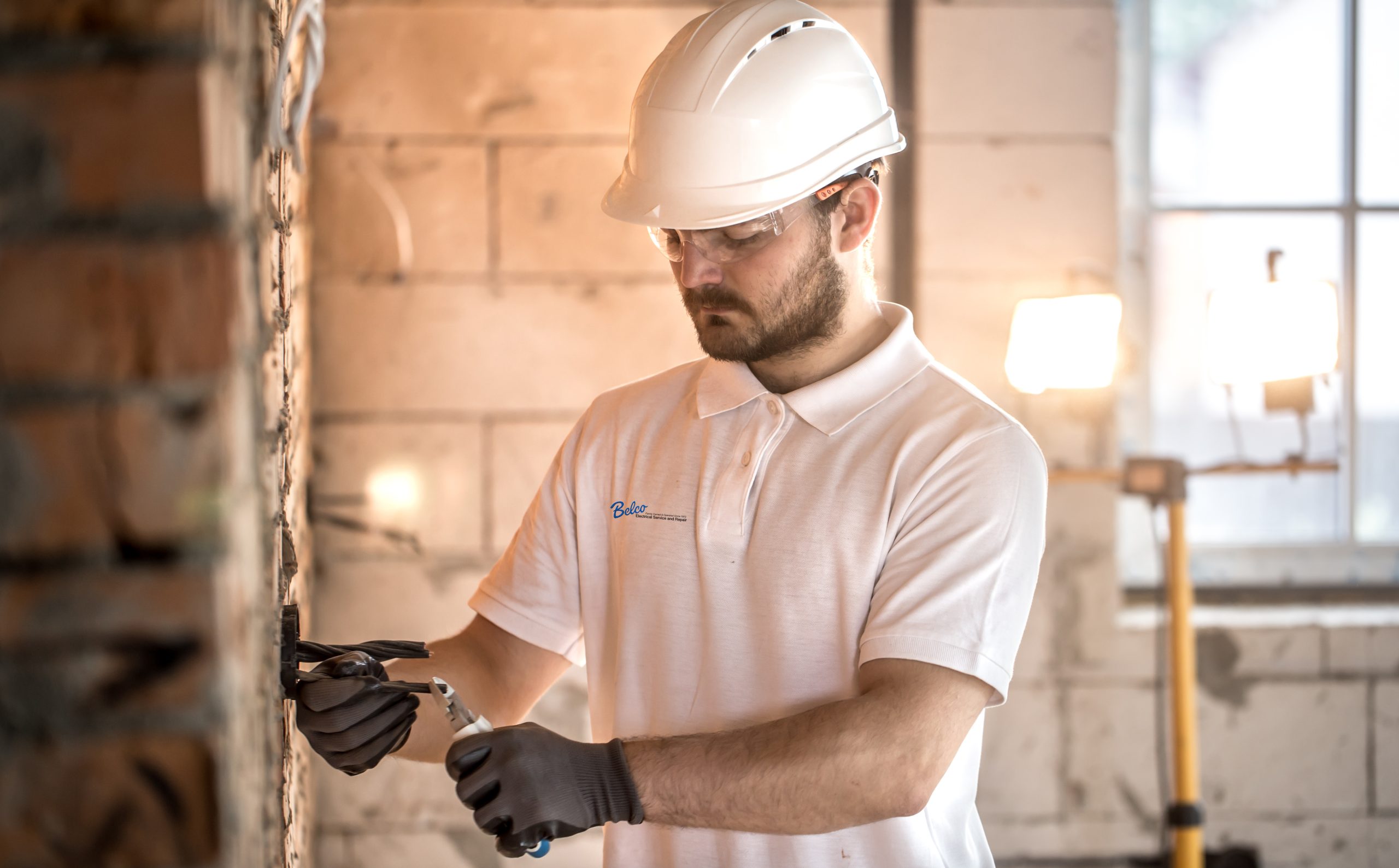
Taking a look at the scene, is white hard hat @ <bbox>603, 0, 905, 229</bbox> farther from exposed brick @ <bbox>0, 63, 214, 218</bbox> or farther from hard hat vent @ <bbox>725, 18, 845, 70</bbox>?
exposed brick @ <bbox>0, 63, 214, 218</bbox>

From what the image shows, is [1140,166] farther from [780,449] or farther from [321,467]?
[321,467]

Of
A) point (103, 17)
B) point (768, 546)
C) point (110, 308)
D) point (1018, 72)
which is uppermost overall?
point (1018, 72)

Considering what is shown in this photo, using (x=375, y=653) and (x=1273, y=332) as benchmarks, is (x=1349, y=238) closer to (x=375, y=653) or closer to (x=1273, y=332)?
(x=1273, y=332)

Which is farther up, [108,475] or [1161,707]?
[108,475]

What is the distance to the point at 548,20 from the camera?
242 centimetres

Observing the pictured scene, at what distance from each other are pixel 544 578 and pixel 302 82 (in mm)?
949

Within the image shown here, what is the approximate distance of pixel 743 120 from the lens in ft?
4.31

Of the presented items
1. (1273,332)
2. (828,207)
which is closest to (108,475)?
(828,207)

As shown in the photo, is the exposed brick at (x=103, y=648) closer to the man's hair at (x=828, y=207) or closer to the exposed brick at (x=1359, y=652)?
the man's hair at (x=828, y=207)

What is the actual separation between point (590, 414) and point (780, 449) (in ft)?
1.10

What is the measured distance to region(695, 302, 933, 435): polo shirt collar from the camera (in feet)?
4.50

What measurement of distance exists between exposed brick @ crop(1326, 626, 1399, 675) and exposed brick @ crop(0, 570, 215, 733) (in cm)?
279

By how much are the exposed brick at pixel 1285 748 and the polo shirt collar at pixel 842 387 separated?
1694 mm

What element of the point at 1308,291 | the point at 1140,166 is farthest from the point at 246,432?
the point at 1140,166
